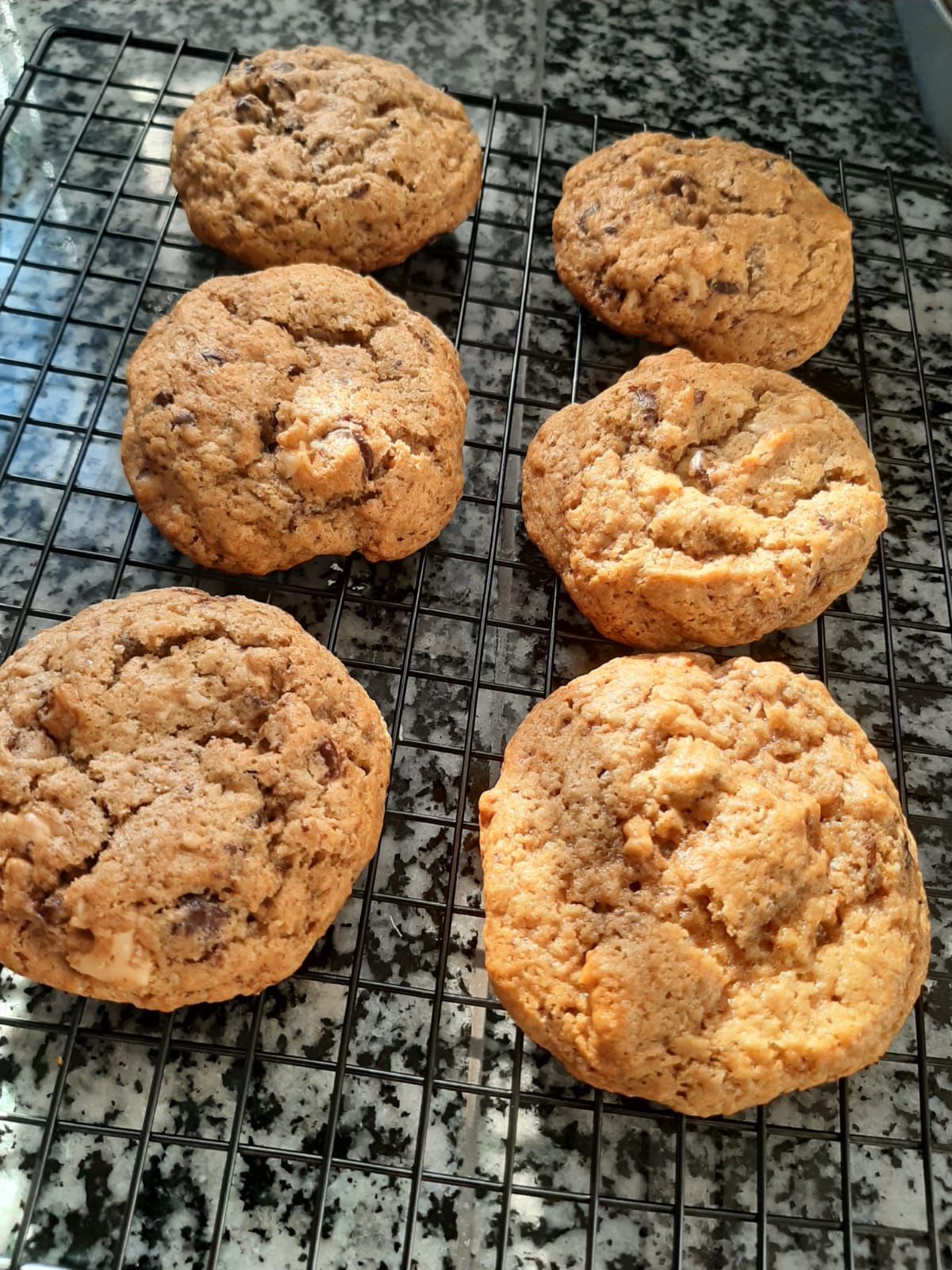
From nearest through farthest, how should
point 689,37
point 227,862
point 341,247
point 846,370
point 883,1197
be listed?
point 227,862 < point 883,1197 < point 341,247 < point 846,370 < point 689,37

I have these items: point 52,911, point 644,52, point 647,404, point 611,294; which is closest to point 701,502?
point 647,404

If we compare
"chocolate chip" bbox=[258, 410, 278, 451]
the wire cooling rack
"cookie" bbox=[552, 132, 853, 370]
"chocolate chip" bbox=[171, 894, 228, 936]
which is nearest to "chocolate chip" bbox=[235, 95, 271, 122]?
the wire cooling rack

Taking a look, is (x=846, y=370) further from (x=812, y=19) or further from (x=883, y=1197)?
(x=883, y=1197)

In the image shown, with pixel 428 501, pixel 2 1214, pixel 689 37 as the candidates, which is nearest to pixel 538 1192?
pixel 2 1214

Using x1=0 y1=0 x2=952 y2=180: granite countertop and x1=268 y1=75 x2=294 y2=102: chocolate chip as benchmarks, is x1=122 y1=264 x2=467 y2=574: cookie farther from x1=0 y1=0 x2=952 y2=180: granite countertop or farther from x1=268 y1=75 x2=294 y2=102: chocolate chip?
x1=0 y1=0 x2=952 y2=180: granite countertop

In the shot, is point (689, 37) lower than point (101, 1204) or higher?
higher

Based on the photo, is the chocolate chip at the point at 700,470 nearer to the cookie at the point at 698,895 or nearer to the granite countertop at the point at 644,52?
the cookie at the point at 698,895

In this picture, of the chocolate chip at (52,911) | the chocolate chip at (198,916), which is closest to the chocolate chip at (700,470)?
the chocolate chip at (198,916)
